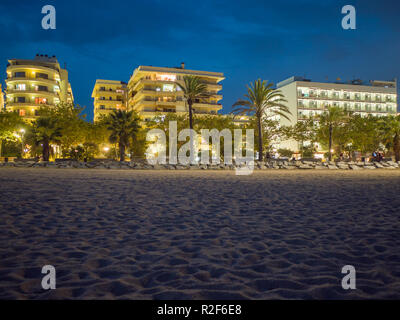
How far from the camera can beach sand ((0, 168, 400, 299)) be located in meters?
3.55

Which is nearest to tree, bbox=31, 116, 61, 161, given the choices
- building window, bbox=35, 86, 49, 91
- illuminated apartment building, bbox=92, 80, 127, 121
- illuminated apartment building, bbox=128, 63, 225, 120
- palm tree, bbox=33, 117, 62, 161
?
palm tree, bbox=33, 117, 62, 161

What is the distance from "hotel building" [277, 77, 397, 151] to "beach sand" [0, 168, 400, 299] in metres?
92.7

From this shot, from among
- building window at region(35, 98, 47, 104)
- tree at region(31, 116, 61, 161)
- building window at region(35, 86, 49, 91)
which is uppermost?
building window at region(35, 86, 49, 91)

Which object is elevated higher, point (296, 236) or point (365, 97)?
point (365, 97)

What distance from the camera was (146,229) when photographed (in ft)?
20.7

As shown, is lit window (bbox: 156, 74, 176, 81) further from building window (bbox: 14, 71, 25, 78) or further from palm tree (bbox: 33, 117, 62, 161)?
palm tree (bbox: 33, 117, 62, 161)

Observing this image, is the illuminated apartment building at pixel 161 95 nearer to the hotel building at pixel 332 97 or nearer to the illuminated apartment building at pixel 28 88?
the illuminated apartment building at pixel 28 88

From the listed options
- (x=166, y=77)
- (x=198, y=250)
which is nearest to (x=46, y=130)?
(x=198, y=250)

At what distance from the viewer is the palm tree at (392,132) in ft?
159

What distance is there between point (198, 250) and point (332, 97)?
110 meters

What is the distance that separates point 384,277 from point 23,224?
20.8 ft

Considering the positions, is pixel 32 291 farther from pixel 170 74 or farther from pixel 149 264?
pixel 170 74

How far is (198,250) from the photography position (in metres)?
4.97
